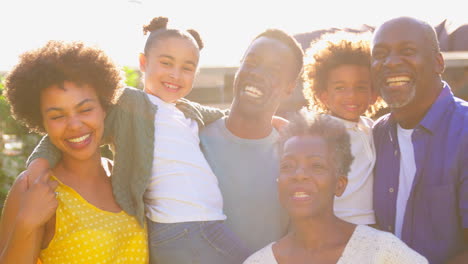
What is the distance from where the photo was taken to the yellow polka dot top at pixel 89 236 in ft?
8.38

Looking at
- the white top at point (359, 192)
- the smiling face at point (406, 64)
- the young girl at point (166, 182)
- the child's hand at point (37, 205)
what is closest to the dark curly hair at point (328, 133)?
the white top at point (359, 192)

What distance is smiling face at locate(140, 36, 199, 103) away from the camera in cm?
319

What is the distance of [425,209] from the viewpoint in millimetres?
2863

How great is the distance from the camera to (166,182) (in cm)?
288

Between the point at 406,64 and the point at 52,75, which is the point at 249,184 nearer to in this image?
the point at 406,64

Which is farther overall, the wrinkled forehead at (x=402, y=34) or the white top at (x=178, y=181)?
the wrinkled forehead at (x=402, y=34)

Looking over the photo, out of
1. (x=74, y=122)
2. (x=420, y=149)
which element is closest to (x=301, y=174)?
(x=420, y=149)

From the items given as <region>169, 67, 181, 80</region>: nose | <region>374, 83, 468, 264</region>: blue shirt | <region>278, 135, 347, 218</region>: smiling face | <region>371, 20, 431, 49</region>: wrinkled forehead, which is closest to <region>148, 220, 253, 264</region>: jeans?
<region>278, 135, 347, 218</region>: smiling face

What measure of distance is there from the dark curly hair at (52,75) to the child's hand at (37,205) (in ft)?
1.47

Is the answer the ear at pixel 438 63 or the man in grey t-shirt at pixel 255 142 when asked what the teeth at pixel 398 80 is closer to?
the ear at pixel 438 63

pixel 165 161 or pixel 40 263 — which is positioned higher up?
pixel 165 161

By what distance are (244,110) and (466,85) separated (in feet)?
13.2

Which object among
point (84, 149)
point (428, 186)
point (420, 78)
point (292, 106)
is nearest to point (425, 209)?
point (428, 186)

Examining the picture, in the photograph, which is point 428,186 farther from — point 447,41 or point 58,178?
point 447,41
